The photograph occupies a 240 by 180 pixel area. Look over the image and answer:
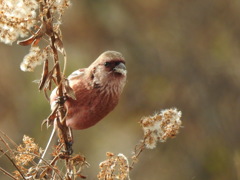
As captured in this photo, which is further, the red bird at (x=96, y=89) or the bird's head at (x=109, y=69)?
the bird's head at (x=109, y=69)

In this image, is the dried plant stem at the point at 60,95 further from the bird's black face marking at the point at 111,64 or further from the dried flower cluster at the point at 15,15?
the bird's black face marking at the point at 111,64

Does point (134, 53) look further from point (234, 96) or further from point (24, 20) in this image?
point (24, 20)

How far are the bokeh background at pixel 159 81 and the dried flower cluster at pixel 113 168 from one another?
17.6ft

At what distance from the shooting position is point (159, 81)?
31.2 feet

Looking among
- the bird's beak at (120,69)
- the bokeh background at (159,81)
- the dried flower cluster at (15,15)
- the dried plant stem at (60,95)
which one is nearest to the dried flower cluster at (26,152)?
the dried plant stem at (60,95)

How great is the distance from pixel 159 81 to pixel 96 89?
4.98 meters

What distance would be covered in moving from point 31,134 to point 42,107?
0.53m

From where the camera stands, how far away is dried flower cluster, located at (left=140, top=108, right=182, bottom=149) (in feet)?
10.3

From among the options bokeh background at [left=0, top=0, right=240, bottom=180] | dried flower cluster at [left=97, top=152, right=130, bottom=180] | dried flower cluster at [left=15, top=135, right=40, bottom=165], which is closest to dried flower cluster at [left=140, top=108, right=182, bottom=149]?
dried flower cluster at [left=97, top=152, right=130, bottom=180]

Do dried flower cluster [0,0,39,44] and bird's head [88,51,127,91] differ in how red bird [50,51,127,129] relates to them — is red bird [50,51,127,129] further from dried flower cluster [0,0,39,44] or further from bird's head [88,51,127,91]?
dried flower cluster [0,0,39,44]

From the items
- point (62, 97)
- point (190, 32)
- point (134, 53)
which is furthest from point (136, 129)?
point (62, 97)

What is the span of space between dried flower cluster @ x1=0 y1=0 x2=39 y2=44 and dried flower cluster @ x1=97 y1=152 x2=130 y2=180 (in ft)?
2.79

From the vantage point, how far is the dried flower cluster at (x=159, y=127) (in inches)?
123

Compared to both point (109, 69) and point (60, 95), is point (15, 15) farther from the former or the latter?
point (109, 69)
